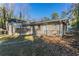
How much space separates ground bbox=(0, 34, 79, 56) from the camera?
4.66m

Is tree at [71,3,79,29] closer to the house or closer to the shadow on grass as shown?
the house

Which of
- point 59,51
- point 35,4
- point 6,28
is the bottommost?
point 59,51

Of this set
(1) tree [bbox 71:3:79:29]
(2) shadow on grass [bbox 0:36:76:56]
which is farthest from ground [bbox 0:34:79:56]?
(1) tree [bbox 71:3:79:29]

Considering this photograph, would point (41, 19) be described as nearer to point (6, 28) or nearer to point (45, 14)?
point (45, 14)

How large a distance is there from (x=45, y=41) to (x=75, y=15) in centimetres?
50

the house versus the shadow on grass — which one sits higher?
the house

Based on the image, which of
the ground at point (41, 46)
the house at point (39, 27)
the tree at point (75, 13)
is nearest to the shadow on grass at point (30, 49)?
the ground at point (41, 46)

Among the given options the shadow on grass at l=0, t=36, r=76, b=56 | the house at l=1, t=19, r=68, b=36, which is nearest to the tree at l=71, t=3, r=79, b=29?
the house at l=1, t=19, r=68, b=36

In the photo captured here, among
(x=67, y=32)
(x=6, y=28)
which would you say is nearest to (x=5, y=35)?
(x=6, y=28)

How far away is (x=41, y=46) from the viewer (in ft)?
15.4

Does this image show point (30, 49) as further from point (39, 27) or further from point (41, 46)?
point (39, 27)

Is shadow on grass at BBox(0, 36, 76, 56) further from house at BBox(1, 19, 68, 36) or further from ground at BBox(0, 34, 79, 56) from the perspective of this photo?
house at BBox(1, 19, 68, 36)

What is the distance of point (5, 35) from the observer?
4.63 m

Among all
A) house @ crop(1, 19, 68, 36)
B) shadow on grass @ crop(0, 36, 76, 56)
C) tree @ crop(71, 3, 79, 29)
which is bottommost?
shadow on grass @ crop(0, 36, 76, 56)
